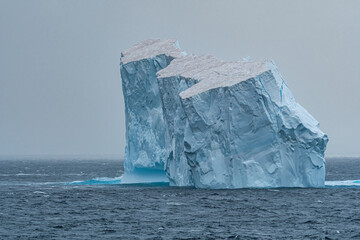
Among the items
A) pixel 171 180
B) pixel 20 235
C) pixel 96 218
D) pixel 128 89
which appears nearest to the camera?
pixel 20 235

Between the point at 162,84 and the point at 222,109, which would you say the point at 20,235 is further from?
the point at 162,84

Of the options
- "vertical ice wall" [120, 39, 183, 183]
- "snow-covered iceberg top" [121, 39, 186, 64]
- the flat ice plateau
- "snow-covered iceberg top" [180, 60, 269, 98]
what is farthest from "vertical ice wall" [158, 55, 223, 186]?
"snow-covered iceberg top" [121, 39, 186, 64]

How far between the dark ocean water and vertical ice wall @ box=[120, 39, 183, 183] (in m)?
3.30

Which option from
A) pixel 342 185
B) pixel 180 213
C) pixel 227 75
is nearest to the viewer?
pixel 180 213

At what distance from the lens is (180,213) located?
27188 mm

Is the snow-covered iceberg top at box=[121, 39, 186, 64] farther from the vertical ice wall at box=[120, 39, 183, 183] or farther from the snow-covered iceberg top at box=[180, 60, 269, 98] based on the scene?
the snow-covered iceberg top at box=[180, 60, 269, 98]

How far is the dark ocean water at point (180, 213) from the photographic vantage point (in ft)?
73.7

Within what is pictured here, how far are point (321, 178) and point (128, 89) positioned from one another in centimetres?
1273

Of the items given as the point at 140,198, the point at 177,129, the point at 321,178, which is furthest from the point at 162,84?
the point at 321,178

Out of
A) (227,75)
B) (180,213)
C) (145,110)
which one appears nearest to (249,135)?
(227,75)

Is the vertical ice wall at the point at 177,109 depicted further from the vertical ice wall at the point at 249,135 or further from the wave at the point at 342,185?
the wave at the point at 342,185

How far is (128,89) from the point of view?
135 feet

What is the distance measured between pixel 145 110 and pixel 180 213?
14132 millimetres

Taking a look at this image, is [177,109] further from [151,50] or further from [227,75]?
[151,50]
